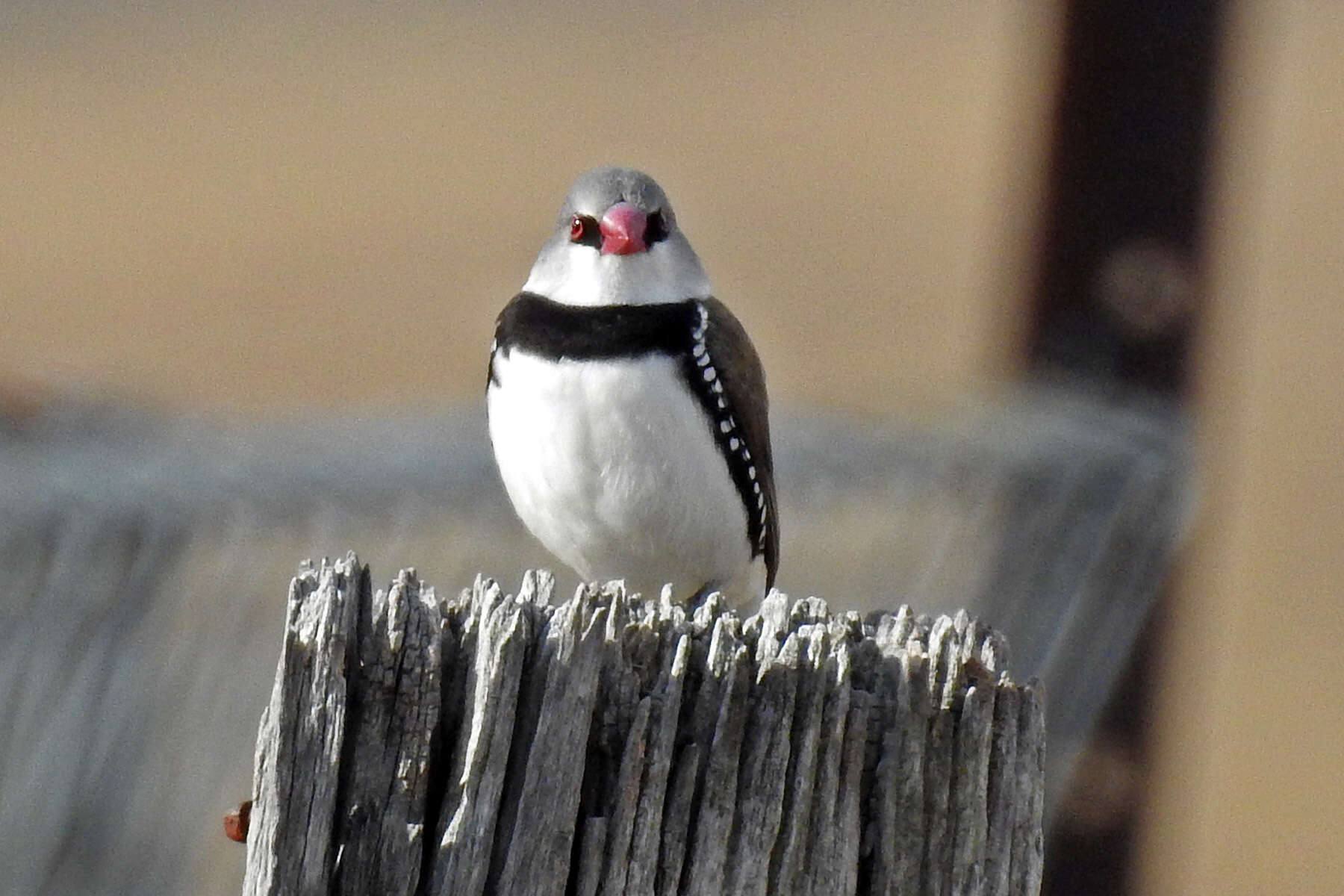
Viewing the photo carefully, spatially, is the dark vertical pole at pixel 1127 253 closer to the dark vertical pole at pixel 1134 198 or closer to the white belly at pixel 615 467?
the dark vertical pole at pixel 1134 198

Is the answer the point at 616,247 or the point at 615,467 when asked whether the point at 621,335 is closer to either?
the point at 616,247

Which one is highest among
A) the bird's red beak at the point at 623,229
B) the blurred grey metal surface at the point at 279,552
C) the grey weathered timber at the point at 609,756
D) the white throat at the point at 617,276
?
the bird's red beak at the point at 623,229

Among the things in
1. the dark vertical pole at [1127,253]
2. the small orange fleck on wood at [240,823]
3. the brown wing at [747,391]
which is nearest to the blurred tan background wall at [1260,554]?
the dark vertical pole at [1127,253]

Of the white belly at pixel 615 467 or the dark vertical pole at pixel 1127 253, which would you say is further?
the dark vertical pole at pixel 1127 253

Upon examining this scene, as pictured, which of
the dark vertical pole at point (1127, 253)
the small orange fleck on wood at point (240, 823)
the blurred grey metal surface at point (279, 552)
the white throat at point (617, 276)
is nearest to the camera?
the small orange fleck on wood at point (240, 823)

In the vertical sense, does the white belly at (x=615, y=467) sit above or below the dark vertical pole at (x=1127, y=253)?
below

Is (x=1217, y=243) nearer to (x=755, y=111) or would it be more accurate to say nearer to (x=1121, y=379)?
(x=1121, y=379)

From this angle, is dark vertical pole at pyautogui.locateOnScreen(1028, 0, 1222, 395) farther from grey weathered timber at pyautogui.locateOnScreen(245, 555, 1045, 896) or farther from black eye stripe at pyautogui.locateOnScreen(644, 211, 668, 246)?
A: grey weathered timber at pyautogui.locateOnScreen(245, 555, 1045, 896)

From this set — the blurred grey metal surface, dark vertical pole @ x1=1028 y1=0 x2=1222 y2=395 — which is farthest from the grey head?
dark vertical pole @ x1=1028 y1=0 x2=1222 y2=395
